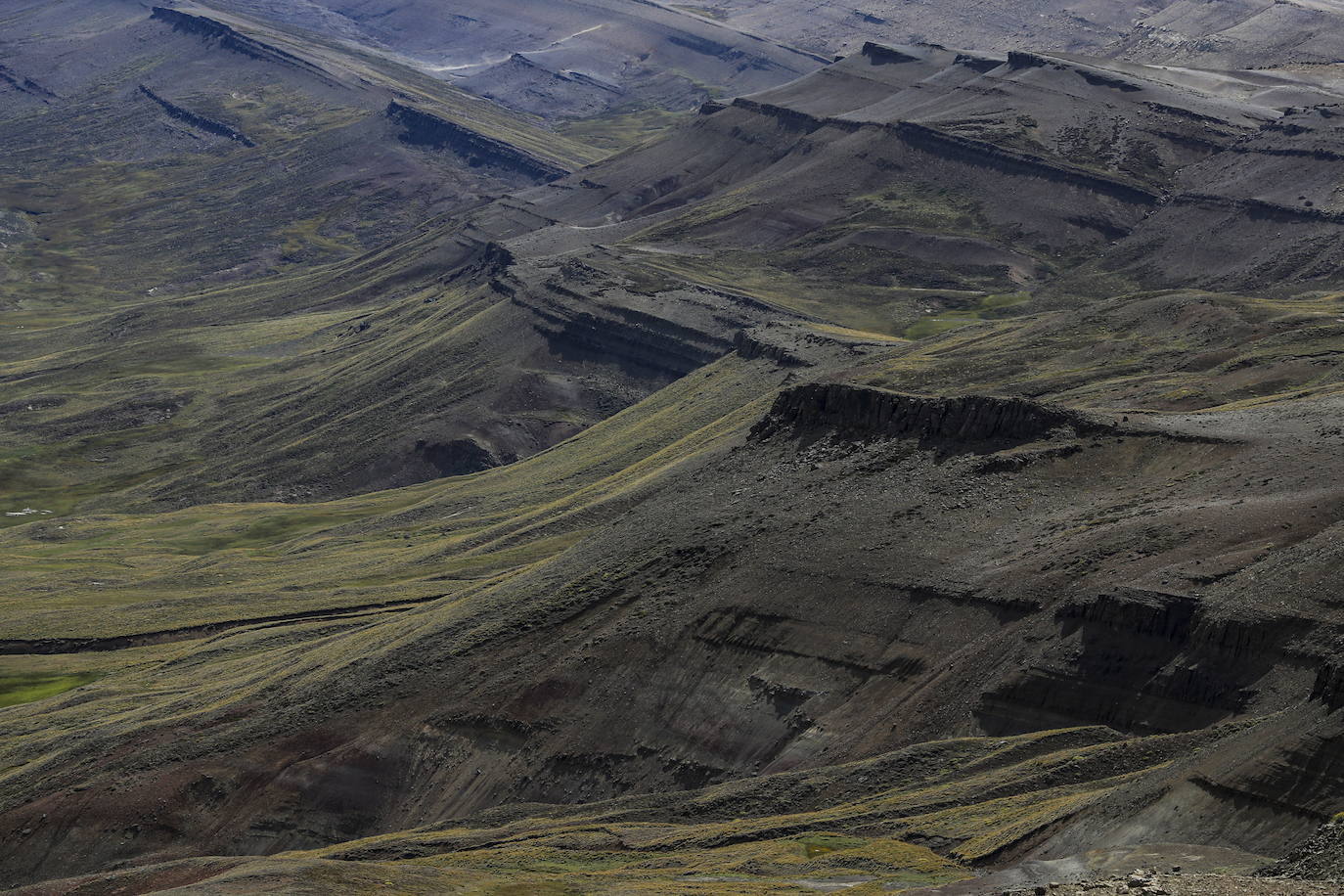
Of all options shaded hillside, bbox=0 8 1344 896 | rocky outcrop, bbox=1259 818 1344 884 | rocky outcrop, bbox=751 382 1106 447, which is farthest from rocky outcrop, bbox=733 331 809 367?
rocky outcrop, bbox=1259 818 1344 884

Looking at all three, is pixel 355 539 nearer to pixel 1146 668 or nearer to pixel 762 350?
pixel 762 350

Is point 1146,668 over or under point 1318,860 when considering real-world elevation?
under

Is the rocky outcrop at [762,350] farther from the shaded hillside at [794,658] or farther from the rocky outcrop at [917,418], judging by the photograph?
the rocky outcrop at [917,418]

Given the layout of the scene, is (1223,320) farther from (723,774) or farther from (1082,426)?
(723,774)

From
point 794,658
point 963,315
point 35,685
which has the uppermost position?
point 794,658

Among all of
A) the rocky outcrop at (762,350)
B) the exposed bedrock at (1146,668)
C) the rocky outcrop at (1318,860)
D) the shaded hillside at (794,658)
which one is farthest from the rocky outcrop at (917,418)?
the rocky outcrop at (762,350)

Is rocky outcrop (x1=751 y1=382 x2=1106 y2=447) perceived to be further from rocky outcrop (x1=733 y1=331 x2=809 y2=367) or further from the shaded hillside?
rocky outcrop (x1=733 y1=331 x2=809 y2=367)

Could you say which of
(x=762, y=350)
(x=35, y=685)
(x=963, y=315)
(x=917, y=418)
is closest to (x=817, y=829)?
(x=917, y=418)

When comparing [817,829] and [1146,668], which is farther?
[1146,668]

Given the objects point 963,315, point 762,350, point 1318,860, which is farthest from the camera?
point 963,315

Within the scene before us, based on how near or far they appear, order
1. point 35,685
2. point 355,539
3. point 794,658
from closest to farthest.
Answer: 1. point 794,658
2. point 35,685
3. point 355,539

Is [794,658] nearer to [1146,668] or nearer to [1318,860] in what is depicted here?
[1146,668]
